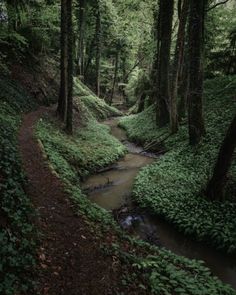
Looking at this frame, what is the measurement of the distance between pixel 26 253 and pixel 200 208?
18.7ft

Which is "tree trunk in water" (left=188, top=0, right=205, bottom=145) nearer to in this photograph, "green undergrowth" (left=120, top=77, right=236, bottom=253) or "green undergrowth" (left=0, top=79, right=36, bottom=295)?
"green undergrowth" (left=120, top=77, right=236, bottom=253)

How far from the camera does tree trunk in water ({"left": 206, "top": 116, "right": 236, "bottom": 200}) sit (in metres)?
8.73

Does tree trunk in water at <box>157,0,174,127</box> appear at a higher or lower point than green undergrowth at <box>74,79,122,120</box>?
higher

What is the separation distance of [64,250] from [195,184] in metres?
6.21

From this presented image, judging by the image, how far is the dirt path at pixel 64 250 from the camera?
16.3 feet

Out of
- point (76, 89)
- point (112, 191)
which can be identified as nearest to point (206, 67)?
point (76, 89)

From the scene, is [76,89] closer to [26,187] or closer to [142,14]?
[142,14]

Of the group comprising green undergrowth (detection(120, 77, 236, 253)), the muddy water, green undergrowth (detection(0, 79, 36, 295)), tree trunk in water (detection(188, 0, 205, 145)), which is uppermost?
tree trunk in water (detection(188, 0, 205, 145))

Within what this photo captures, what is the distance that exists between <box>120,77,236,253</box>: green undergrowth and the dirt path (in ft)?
10.4

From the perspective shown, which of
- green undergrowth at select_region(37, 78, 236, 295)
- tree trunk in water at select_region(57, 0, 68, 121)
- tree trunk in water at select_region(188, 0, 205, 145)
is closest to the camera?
green undergrowth at select_region(37, 78, 236, 295)

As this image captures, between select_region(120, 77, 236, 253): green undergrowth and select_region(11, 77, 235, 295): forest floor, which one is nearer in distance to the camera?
select_region(11, 77, 235, 295): forest floor

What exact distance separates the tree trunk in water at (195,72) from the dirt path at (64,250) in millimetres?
7260

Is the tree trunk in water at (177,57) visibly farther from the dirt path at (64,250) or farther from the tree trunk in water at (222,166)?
the dirt path at (64,250)

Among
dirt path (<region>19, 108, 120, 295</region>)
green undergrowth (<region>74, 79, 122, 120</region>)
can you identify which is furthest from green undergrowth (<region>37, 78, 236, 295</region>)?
green undergrowth (<region>74, 79, 122, 120</region>)
